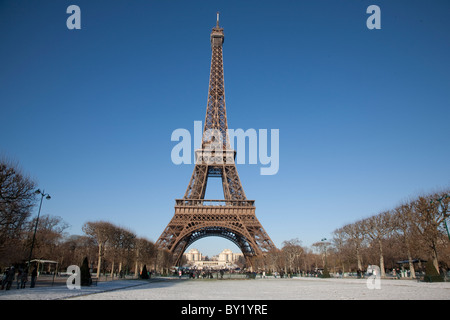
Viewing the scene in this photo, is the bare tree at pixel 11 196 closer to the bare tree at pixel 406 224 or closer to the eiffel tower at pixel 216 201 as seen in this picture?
the eiffel tower at pixel 216 201

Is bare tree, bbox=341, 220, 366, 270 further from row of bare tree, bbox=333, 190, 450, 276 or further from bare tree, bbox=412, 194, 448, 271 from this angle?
bare tree, bbox=412, 194, 448, 271

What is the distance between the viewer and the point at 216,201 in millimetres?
51406

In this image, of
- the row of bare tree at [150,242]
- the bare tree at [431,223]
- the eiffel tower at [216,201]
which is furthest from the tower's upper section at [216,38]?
the bare tree at [431,223]

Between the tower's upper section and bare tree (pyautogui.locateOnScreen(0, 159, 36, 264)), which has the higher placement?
the tower's upper section

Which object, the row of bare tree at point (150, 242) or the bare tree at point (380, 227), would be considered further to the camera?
the bare tree at point (380, 227)

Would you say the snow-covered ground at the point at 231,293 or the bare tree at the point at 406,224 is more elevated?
the bare tree at the point at 406,224

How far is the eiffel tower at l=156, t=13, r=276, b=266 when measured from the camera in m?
47.5

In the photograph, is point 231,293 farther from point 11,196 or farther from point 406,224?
point 406,224

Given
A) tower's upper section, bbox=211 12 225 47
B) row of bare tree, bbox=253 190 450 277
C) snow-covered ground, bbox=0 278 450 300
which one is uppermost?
tower's upper section, bbox=211 12 225 47

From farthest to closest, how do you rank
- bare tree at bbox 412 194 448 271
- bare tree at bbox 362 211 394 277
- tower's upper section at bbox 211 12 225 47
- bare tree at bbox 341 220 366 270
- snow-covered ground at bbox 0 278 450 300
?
1. tower's upper section at bbox 211 12 225 47
2. bare tree at bbox 341 220 366 270
3. bare tree at bbox 362 211 394 277
4. bare tree at bbox 412 194 448 271
5. snow-covered ground at bbox 0 278 450 300

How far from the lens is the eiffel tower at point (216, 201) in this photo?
47469 millimetres

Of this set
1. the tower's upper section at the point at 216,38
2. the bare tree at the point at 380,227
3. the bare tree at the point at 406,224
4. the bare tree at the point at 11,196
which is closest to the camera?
the bare tree at the point at 11,196

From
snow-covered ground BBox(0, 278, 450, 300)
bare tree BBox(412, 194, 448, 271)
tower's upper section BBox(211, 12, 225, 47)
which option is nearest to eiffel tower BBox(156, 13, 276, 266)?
tower's upper section BBox(211, 12, 225, 47)
